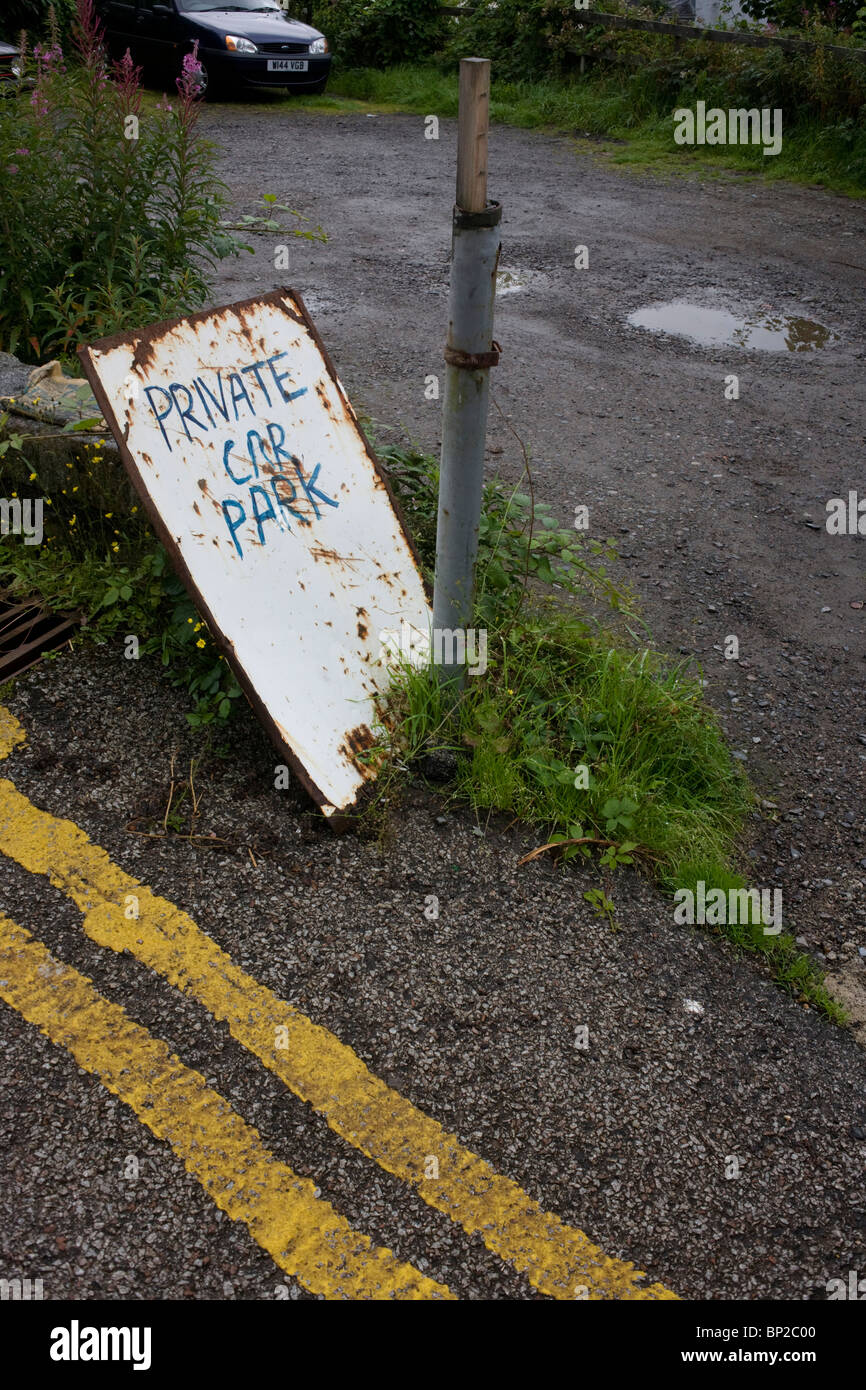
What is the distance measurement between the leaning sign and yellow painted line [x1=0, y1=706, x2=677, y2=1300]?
54 centimetres

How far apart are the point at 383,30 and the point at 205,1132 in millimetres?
15299

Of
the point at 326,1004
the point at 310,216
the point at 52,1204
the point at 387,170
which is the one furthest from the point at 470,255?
the point at 387,170

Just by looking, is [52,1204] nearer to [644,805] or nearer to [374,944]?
[374,944]

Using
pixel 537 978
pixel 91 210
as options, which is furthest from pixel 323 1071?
pixel 91 210

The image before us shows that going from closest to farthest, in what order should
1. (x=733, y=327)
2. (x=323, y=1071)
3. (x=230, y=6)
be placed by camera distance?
(x=323, y=1071), (x=733, y=327), (x=230, y=6)

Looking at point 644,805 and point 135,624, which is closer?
point 644,805

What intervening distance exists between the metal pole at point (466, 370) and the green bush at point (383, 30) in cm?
1361

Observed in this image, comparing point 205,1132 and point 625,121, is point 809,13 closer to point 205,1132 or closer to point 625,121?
point 625,121

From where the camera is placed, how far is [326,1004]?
2.40m

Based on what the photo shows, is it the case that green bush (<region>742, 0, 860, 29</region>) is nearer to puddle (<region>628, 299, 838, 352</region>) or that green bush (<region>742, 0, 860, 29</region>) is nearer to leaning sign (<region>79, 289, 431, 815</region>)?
puddle (<region>628, 299, 838, 352</region>)

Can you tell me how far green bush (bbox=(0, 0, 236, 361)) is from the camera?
3.89 meters

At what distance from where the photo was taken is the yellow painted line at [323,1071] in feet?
6.54

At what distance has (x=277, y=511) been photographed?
10.3 ft
